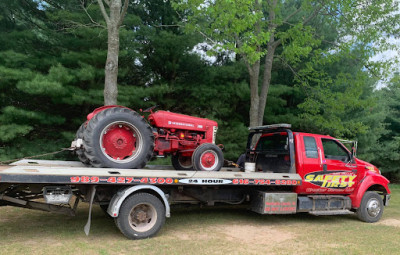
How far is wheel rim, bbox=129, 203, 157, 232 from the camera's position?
5.28 meters

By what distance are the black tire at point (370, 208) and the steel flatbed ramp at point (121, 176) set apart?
6.31 ft

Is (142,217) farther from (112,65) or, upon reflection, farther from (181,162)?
(112,65)

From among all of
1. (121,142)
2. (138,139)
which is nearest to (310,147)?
(138,139)

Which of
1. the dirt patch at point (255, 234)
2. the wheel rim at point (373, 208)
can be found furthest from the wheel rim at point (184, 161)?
the wheel rim at point (373, 208)

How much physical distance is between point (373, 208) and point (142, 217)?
5324 millimetres

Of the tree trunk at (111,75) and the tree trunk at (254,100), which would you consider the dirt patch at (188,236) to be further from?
the tree trunk at (254,100)

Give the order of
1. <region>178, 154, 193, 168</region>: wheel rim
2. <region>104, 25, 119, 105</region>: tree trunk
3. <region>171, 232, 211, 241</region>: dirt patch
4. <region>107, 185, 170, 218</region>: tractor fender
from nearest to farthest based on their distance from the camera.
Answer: <region>107, 185, 170, 218</region>: tractor fender < <region>171, 232, 211, 241</region>: dirt patch < <region>178, 154, 193, 168</region>: wheel rim < <region>104, 25, 119, 105</region>: tree trunk

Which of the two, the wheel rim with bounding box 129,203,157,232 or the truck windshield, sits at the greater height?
the truck windshield

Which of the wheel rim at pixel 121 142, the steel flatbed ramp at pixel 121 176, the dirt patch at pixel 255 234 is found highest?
the wheel rim at pixel 121 142

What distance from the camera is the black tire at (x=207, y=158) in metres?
6.23

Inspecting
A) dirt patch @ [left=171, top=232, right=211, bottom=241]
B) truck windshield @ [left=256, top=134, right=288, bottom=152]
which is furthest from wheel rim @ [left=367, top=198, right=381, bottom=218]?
dirt patch @ [left=171, top=232, right=211, bottom=241]

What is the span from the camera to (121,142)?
567cm

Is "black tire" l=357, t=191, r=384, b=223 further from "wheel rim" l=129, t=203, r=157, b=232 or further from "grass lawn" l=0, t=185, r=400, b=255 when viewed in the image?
"wheel rim" l=129, t=203, r=157, b=232

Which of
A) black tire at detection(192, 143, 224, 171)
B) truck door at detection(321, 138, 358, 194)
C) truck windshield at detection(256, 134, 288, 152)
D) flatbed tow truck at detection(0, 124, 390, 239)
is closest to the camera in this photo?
flatbed tow truck at detection(0, 124, 390, 239)
